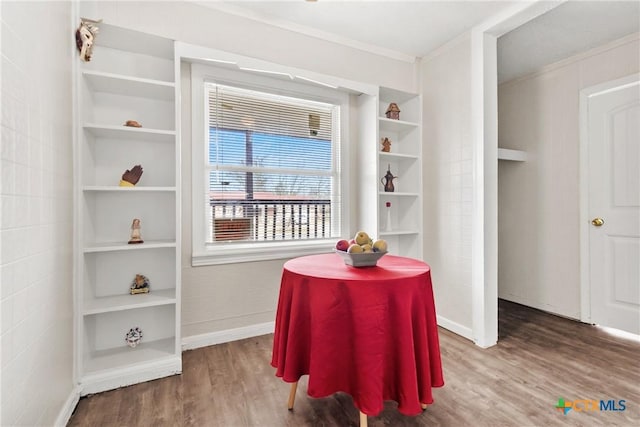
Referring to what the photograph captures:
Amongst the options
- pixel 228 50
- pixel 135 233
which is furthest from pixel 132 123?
pixel 228 50

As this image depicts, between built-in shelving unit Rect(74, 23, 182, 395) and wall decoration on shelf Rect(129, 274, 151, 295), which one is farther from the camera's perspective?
wall decoration on shelf Rect(129, 274, 151, 295)

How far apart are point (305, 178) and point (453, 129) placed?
1.45 m

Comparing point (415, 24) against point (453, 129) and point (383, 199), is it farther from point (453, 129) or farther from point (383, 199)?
point (383, 199)

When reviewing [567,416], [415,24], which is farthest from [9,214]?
[415,24]

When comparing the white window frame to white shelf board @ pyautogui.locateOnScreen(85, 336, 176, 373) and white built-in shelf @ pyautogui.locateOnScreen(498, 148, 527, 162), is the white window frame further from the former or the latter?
white built-in shelf @ pyautogui.locateOnScreen(498, 148, 527, 162)

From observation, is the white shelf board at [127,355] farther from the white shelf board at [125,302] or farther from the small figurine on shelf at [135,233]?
the small figurine on shelf at [135,233]

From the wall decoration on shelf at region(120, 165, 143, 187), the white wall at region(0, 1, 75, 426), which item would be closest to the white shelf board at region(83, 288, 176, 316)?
the white wall at region(0, 1, 75, 426)

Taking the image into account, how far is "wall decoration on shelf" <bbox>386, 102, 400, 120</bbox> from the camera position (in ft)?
10.5

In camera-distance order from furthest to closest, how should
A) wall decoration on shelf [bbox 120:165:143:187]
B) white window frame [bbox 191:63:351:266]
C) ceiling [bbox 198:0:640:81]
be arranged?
white window frame [bbox 191:63:351:266] → ceiling [bbox 198:0:640:81] → wall decoration on shelf [bbox 120:165:143:187]

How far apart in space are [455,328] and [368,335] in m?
1.86

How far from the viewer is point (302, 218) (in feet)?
9.83

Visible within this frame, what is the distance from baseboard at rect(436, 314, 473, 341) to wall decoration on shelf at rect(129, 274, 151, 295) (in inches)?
102

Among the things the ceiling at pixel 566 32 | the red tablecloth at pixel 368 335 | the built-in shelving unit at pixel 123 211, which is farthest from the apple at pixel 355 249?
the ceiling at pixel 566 32

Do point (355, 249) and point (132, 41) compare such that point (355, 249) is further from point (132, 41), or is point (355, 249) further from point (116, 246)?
point (132, 41)
